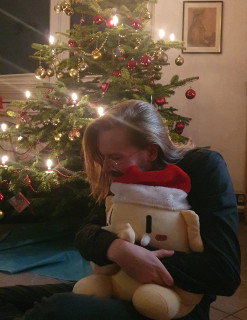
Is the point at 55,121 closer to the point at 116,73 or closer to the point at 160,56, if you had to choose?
the point at 116,73

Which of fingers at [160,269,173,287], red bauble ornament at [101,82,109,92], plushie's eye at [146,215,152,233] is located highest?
red bauble ornament at [101,82,109,92]

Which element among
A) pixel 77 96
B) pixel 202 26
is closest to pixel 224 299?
pixel 77 96

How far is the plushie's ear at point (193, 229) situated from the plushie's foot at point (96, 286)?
0.23 meters

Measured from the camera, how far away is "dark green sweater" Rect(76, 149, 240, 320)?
95 cm

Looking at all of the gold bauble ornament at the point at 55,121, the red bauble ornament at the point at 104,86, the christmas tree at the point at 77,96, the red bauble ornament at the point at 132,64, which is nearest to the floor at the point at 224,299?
the christmas tree at the point at 77,96

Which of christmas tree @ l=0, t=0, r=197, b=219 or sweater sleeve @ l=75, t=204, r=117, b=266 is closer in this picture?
sweater sleeve @ l=75, t=204, r=117, b=266

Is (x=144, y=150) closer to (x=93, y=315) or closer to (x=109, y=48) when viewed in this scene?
(x=93, y=315)

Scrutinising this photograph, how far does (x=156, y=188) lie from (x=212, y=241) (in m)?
0.18

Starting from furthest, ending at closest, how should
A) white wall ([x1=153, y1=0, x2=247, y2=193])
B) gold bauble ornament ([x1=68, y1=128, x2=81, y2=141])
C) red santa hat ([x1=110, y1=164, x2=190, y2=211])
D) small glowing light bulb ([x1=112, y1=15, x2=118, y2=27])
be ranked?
white wall ([x1=153, y1=0, x2=247, y2=193]) < small glowing light bulb ([x1=112, y1=15, x2=118, y2=27]) < gold bauble ornament ([x1=68, y1=128, x2=81, y2=141]) < red santa hat ([x1=110, y1=164, x2=190, y2=211])

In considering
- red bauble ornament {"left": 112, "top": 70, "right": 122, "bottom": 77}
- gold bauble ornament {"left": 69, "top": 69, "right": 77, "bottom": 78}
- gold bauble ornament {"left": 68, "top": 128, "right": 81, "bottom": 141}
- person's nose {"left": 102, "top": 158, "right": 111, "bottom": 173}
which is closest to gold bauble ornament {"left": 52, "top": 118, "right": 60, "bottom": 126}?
gold bauble ornament {"left": 68, "top": 128, "right": 81, "bottom": 141}

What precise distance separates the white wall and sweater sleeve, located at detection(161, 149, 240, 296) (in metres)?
2.50

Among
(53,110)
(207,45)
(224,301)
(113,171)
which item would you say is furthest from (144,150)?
(207,45)

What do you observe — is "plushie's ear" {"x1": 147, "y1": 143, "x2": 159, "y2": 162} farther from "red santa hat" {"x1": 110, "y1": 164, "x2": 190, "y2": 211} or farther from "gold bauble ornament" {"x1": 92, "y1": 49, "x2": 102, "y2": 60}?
"gold bauble ornament" {"x1": 92, "y1": 49, "x2": 102, "y2": 60}

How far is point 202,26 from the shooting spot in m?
3.48
